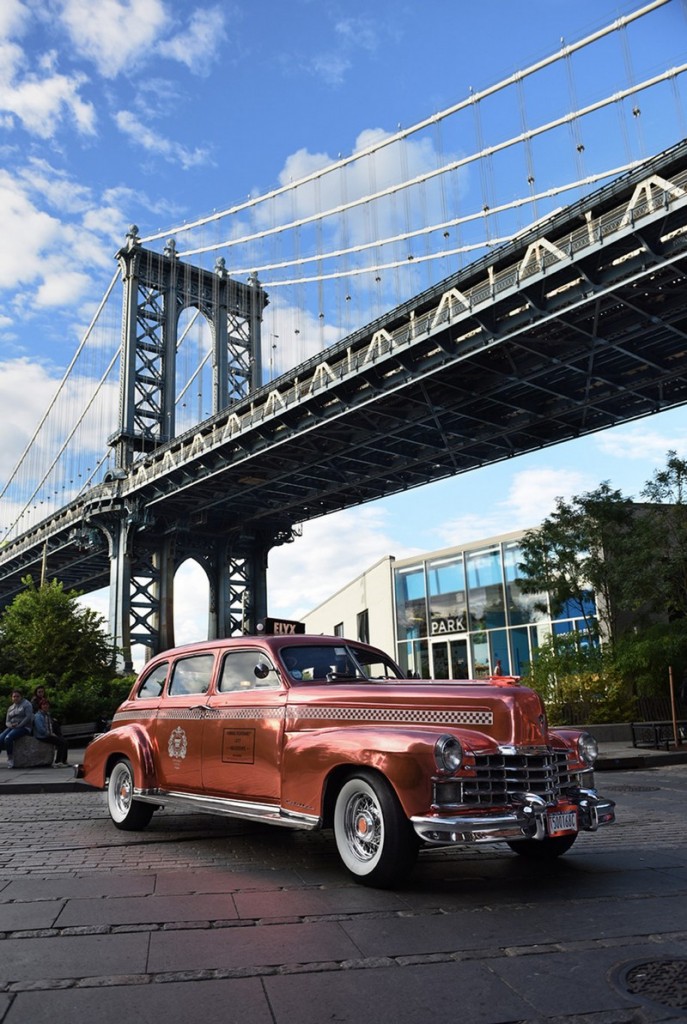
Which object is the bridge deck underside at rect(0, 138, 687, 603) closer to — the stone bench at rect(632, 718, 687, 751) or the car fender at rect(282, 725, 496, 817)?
the stone bench at rect(632, 718, 687, 751)

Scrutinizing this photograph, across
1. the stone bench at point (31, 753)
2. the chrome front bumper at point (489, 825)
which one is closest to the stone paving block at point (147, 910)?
the chrome front bumper at point (489, 825)

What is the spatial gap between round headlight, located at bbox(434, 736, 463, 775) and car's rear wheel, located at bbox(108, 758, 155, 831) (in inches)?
153

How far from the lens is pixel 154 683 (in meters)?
8.54

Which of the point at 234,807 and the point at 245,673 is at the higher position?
the point at 245,673

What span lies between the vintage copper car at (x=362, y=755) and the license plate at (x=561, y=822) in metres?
0.01

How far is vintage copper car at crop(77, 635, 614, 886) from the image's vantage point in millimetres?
5434

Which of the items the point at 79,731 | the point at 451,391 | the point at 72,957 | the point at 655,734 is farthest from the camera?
the point at 451,391

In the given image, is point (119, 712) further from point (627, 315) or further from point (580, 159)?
point (580, 159)

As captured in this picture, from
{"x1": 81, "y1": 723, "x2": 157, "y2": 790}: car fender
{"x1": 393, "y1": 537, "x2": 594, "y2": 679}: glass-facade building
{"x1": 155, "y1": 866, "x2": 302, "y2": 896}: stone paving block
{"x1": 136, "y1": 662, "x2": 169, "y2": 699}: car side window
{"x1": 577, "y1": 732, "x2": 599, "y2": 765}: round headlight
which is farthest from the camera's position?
{"x1": 393, "y1": 537, "x2": 594, "y2": 679}: glass-facade building

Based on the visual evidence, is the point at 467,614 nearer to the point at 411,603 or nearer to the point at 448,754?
the point at 411,603

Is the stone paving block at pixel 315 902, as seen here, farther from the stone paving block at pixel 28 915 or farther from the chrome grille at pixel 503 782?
the stone paving block at pixel 28 915

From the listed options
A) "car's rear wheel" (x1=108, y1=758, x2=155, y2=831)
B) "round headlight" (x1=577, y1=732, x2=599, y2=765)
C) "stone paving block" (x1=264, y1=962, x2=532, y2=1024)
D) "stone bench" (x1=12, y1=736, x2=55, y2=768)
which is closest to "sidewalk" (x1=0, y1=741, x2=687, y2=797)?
"stone bench" (x1=12, y1=736, x2=55, y2=768)

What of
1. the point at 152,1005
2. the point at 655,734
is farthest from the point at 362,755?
the point at 655,734

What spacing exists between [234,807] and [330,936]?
2379mm
